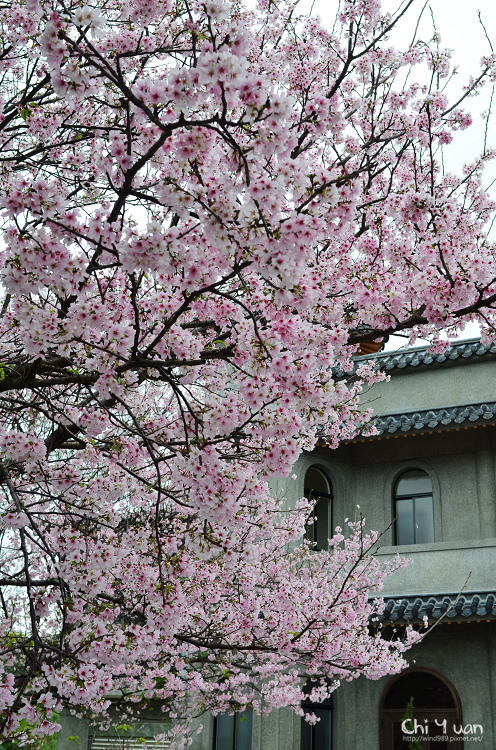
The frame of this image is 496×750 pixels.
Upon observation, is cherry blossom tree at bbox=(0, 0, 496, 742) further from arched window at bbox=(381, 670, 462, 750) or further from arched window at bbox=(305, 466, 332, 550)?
arched window at bbox=(305, 466, 332, 550)

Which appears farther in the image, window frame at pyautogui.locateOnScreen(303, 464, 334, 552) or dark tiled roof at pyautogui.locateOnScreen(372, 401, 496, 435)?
window frame at pyautogui.locateOnScreen(303, 464, 334, 552)

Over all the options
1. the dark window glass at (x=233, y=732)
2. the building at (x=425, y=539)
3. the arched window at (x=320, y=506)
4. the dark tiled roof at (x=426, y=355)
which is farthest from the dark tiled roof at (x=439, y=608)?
the dark tiled roof at (x=426, y=355)

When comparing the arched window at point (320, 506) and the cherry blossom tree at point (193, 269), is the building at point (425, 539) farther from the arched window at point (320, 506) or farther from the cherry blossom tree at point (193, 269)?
the cherry blossom tree at point (193, 269)

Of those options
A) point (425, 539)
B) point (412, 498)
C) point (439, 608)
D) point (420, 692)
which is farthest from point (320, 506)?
point (420, 692)

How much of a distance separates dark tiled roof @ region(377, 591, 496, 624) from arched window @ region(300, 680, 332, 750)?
2209mm

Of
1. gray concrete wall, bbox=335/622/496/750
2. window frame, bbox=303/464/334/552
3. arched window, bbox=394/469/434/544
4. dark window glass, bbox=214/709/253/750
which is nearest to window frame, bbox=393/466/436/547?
arched window, bbox=394/469/434/544

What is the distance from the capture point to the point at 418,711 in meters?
13.0

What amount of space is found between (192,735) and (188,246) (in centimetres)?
1243

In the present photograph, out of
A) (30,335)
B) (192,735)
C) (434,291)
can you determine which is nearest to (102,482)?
(30,335)

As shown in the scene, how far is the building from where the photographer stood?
12.7m

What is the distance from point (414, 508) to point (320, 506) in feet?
6.29

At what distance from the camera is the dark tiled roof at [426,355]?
15.0 m

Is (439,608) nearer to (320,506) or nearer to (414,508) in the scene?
(414,508)

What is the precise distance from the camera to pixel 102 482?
19.5 ft
